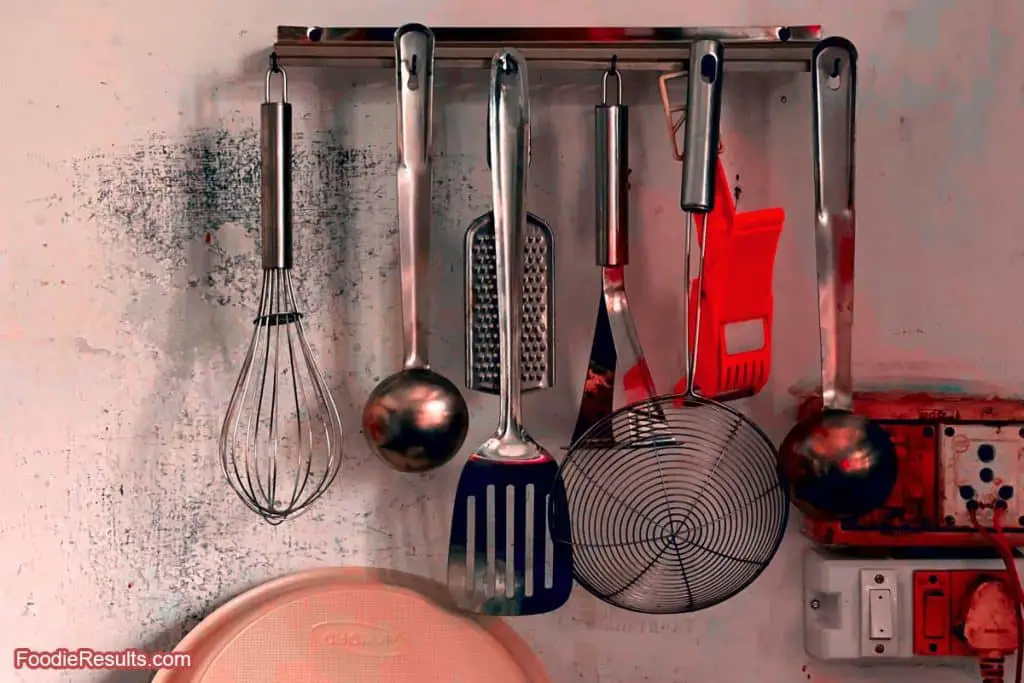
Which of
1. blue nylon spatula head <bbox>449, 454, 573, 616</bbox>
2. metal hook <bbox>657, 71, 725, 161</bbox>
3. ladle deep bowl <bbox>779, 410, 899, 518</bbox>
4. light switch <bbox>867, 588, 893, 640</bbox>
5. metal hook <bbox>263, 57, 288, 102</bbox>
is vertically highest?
metal hook <bbox>263, 57, 288, 102</bbox>

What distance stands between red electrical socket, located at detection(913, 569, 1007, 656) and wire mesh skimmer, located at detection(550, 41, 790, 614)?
14 cm

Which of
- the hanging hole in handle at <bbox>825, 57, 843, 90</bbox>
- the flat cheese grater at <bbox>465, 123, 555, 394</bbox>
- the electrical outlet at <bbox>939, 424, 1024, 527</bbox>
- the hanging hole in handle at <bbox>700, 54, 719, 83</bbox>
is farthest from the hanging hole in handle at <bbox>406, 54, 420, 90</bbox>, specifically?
the electrical outlet at <bbox>939, 424, 1024, 527</bbox>

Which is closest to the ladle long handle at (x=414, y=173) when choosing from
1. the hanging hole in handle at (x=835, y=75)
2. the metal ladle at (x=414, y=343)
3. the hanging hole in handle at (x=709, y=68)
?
the metal ladle at (x=414, y=343)

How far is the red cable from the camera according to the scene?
0.74m

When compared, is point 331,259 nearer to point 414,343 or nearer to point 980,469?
point 414,343

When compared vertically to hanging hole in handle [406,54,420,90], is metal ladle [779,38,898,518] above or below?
below

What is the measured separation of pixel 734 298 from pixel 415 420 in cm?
27

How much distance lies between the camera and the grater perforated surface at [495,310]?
734mm

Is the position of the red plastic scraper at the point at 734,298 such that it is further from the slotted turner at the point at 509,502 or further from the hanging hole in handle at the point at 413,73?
the hanging hole in handle at the point at 413,73

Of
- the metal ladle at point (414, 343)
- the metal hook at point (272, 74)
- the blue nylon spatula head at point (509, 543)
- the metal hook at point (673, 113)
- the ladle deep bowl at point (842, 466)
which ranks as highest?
the metal hook at point (272, 74)

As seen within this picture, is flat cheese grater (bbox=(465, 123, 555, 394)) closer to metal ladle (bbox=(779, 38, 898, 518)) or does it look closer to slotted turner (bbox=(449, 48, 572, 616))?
slotted turner (bbox=(449, 48, 572, 616))

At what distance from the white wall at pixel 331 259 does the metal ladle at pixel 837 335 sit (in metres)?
0.07

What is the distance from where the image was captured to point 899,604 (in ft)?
2.49

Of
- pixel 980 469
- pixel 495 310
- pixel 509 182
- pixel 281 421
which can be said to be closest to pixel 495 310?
pixel 495 310
